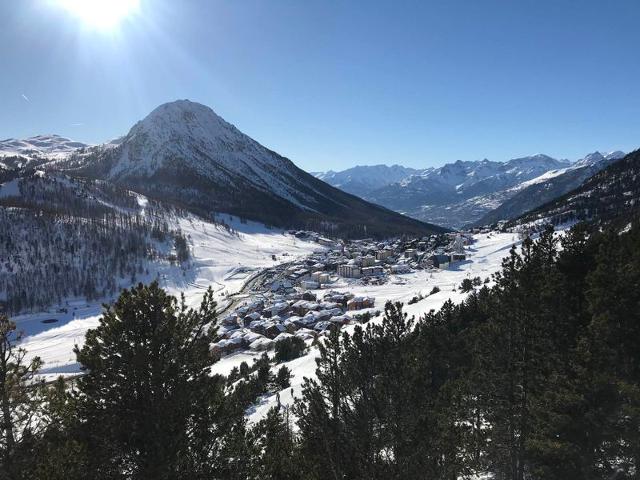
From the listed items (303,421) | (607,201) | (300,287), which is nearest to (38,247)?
(300,287)

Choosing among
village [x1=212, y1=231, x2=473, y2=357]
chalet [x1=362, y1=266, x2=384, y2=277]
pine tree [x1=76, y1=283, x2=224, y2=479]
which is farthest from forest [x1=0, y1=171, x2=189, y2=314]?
pine tree [x1=76, y1=283, x2=224, y2=479]

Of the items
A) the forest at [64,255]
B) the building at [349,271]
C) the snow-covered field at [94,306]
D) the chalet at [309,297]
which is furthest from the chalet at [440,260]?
the forest at [64,255]

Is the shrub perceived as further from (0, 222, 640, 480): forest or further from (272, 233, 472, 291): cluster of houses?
(272, 233, 472, 291): cluster of houses

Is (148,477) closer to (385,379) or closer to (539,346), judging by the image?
(385,379)

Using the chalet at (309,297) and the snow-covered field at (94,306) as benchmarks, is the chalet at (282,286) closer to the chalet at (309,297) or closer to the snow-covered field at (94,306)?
the snow-covered field at (94,306)

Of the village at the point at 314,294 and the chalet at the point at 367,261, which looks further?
the chalet at the point at 367,261

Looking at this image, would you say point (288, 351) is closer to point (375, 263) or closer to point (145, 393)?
point (145, 393)

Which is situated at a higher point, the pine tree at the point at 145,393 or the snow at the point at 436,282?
the pine tree at the point at 145,393
